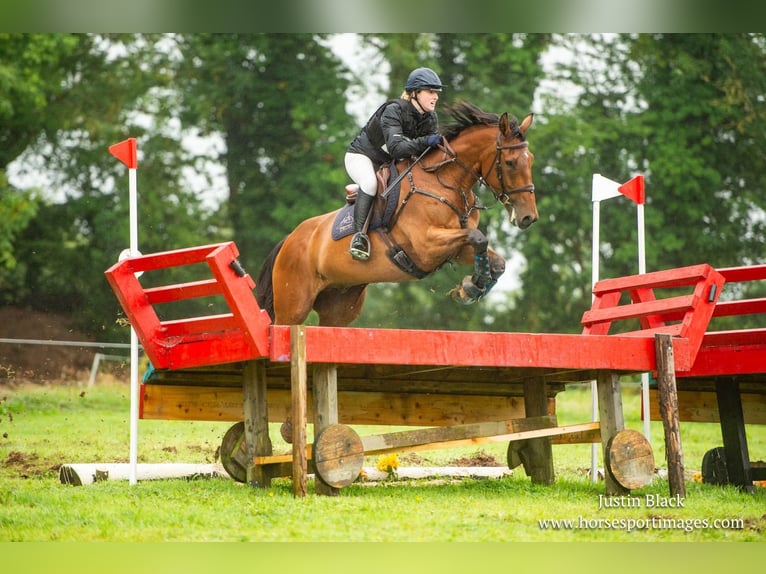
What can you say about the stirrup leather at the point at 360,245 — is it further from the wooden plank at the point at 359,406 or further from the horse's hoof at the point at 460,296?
the wooden plank at the point at 359,406

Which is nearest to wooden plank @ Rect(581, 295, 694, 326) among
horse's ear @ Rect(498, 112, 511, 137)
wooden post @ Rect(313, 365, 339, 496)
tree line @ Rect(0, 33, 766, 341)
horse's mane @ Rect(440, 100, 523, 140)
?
horse's ear @ Rect(498, 112, 511, 137)

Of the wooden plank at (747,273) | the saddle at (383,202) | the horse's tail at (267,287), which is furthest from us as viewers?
the horse's tail at (267,287)

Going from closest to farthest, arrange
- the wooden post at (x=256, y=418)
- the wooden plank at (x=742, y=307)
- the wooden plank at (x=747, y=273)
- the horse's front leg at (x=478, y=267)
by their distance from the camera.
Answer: the wooden post at (x=256, y=418) → the horse's front leg at (x=478, y=267) → the wooden plank at (x=747, y=273) → the wooden plank at (x=742, y=307)

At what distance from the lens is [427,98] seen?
20.6 feet

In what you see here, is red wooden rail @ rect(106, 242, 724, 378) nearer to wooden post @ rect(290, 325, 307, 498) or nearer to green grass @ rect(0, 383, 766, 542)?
wooden post @ rect(290, 325, 307, 498)

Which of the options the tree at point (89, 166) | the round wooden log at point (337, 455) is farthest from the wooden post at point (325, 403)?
the tree at point (89, 166)

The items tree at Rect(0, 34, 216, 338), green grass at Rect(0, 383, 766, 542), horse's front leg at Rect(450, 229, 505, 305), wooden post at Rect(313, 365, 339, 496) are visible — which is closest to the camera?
green grass at Rect(0, 383, 766, 542)

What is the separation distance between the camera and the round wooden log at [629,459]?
222 inches

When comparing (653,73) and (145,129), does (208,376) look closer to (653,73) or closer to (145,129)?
(145,129)

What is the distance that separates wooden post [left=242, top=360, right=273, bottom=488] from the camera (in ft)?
19.0

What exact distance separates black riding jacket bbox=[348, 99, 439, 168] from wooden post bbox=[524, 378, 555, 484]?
1586 millimetres

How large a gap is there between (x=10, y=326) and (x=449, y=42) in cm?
732

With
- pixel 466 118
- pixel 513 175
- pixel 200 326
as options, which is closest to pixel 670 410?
pixel 513 175

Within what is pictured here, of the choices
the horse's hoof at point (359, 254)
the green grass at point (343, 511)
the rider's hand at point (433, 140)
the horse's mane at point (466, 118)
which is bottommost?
the green grass at point (343, 511)
